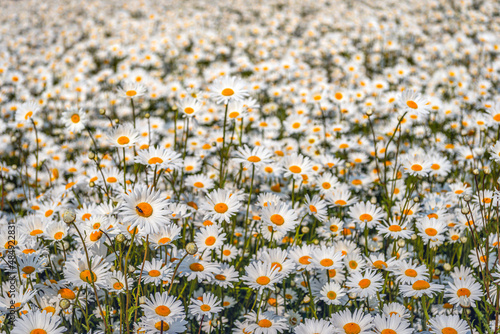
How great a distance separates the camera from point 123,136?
2.86 metres

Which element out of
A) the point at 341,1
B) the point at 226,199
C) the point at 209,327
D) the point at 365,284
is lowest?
the point at 209,327

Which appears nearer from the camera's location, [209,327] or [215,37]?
[209,327]

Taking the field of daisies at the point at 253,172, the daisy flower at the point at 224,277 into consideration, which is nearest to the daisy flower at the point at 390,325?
the field of daisies at the point at 253,172

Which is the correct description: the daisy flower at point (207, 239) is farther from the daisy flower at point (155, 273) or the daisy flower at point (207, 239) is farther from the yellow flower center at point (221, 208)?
the daisy flower at point (155, 273)

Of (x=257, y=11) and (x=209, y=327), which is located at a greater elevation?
(x=257, y=11)

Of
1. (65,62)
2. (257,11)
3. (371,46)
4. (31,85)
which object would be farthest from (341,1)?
(31,85)

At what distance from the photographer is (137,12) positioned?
477 inches

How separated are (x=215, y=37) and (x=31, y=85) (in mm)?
4013

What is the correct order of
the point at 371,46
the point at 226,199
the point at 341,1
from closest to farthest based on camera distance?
the point at 226,199 → the point at 371,46 → the point at 341,1

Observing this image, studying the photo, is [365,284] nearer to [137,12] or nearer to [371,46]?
[371,46]

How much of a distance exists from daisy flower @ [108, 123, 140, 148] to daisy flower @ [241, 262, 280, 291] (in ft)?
4.05

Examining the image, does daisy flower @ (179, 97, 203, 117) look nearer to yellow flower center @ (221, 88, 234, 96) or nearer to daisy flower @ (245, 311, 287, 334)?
yellow flower center @ (221, 88, 234, 96)

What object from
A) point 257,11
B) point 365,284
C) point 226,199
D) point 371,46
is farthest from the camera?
point 257,11

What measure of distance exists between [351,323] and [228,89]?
1.92 metres
